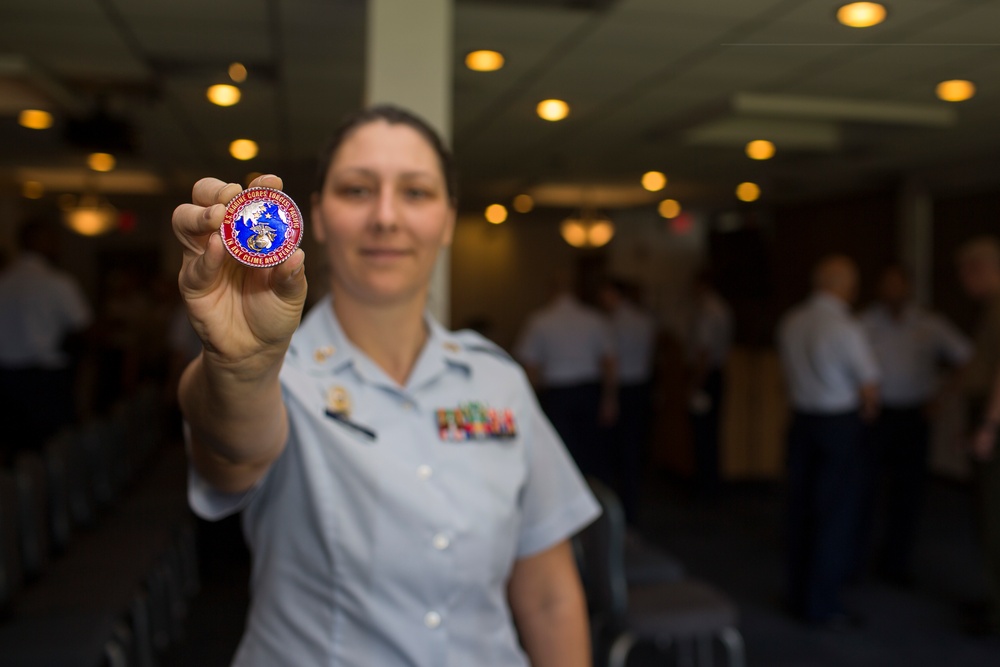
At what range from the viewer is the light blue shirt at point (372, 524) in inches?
34.4

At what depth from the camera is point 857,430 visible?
149 inches

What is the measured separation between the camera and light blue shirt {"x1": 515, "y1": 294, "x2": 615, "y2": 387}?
17.3 ft

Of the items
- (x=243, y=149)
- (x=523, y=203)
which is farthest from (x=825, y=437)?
(x=523, y=203)

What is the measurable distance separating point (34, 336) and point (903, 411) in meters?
4.77

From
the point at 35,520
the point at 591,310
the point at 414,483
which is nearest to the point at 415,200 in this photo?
the point at 414,483

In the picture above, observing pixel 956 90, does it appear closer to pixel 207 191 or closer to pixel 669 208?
pixel 207 191

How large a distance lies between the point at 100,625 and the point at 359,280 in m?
1.95

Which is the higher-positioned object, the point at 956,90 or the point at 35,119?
the point at 35,119

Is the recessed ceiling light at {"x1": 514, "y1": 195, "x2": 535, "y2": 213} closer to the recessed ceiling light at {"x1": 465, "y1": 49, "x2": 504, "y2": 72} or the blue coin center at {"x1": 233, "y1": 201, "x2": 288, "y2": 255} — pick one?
the recessed ceiling light at {"x1": 465, "y1": 49, "x2": 504, "y2": 72}

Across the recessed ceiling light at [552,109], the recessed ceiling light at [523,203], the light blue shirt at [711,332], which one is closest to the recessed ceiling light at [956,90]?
the recessed ceiling light at [552,109]

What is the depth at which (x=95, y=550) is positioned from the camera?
2.98 metres

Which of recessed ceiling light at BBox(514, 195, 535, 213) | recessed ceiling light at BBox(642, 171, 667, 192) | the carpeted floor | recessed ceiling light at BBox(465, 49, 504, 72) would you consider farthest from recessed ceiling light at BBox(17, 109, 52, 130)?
recessed ceiling light at BBox(514, 195, 535, 213)

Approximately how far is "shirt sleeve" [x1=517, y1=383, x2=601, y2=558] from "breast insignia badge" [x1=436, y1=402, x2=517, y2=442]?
6cm

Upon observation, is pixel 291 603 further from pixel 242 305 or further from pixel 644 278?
pixel 644 278
